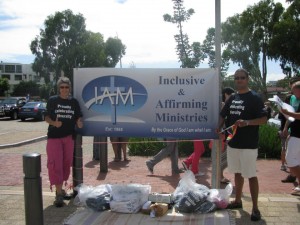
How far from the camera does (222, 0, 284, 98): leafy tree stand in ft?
90.0

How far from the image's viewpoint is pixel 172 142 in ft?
24.5

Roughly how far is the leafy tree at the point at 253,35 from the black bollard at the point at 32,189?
78.3 ft

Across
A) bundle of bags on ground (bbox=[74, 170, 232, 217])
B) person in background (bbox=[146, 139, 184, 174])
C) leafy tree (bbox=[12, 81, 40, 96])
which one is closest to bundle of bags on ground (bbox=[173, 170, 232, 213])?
bundle of bags on ground (bbox=[74, 170, 232, 217])

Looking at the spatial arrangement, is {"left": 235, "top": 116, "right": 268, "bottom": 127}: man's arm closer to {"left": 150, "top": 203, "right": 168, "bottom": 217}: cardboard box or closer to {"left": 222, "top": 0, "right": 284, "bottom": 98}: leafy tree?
{"left": 150, "top": 203, "right": 168, "bottom": 217}: cardboard box

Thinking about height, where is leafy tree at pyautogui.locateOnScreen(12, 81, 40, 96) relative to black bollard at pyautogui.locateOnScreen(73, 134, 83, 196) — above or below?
above

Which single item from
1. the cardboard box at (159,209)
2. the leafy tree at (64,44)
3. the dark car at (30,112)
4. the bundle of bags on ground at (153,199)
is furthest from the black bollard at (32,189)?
the leafy tree at (64,44)

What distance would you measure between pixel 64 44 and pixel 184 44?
50.8 meters

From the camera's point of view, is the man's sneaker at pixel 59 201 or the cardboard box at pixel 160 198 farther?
the man's sneaker at pixel 59 201

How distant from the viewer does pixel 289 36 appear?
82.1 feet

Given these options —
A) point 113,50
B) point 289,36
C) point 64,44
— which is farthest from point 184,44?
point 113,50

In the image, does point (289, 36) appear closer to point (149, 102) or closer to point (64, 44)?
point (149, 102)

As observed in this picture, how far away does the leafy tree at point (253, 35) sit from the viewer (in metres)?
27.4

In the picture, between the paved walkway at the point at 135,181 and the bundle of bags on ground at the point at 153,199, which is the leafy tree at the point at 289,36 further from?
the bundle of bags on ground at the point at 153,199

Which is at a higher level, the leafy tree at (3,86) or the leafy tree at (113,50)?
the leafy tree at (113,50)
